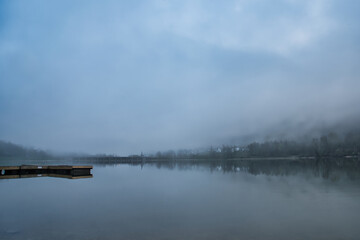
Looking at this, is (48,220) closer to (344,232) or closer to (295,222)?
(295,222)

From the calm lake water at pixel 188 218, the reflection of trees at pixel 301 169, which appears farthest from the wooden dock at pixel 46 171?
the reflection of trees at pixel 301 169

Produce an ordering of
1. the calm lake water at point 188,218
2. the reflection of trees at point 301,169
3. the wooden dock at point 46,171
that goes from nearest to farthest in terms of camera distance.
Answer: the calm lake water at point 188,218 < the wooden dock at point 46,171 < the reflection of trees at point 301,169

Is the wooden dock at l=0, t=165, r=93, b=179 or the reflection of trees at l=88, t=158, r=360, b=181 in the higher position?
the wooden dock at l=0, t=165, r=93, b=179

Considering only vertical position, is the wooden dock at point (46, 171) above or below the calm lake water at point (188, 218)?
above

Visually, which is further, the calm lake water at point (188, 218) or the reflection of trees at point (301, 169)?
the reflection of trees at point (301, 169)

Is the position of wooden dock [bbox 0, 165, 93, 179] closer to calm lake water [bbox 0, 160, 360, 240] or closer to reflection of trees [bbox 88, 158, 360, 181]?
calm lake water [bbox 0, 160, 360, 240]

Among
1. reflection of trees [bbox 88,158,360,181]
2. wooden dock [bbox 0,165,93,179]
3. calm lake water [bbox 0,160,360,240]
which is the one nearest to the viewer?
calm lake water [bbox 0,160,360,240]

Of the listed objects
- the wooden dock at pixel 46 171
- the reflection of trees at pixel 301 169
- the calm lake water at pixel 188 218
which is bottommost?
the reflection of trees at pixel 301 169

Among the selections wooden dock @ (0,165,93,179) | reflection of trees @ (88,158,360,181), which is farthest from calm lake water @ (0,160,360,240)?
reflection of trees @ (88,158,360,181)

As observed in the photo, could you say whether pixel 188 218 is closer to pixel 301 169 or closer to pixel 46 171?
pixel 46 171

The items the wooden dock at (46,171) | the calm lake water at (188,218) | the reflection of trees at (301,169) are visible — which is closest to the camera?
the calm lake water at (188,218)

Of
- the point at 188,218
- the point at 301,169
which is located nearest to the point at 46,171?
the point at 188,218

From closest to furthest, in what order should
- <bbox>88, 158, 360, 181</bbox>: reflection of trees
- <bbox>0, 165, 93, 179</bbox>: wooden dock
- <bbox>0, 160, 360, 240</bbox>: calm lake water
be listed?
<bbox>0, 160, 360, 240</bbox>: calm lake water → <bbox>0, 165, 93, 179</bbox>: wooden dock → <bbox>88, 158, 360, 181</bbox>: reflection of trees

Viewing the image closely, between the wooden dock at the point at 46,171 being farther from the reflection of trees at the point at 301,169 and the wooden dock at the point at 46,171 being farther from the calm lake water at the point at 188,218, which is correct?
the reflection of trees at the point at 301,169
